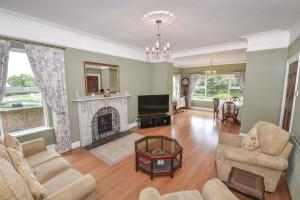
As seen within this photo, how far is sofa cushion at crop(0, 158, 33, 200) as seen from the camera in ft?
3.11

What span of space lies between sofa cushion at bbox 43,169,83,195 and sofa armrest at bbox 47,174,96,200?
0.34m

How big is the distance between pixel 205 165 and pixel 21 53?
164 inches

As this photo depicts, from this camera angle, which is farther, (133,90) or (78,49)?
(133,90)

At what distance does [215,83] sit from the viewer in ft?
24.8

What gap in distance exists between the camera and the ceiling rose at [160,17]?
2338mm

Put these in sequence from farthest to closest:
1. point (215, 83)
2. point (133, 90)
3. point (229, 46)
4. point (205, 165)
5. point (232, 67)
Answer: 1. point (215, 83)
2. point (232, 67)
3. point (133, 90)
4. point (229, 46)
5. point (205, 165)

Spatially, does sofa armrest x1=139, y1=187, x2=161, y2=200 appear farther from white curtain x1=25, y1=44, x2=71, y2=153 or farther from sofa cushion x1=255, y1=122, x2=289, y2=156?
white curtain x1=25, y1=44, x2=71, y2=153

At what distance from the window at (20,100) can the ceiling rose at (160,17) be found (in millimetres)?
2501

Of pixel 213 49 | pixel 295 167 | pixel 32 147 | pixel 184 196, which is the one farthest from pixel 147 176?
pixel 213 49

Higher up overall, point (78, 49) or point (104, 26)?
point (104, 26)

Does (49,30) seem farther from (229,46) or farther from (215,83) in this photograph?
(215,83)

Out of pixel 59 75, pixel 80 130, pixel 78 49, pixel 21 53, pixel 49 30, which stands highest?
pixel 49 30

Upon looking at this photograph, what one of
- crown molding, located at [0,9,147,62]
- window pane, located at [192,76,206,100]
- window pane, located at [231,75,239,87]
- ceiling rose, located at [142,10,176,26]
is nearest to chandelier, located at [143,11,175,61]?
ceiling rose, located at [142,10,176,26]

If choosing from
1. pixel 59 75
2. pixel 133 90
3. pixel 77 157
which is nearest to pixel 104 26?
pixel 59 75
